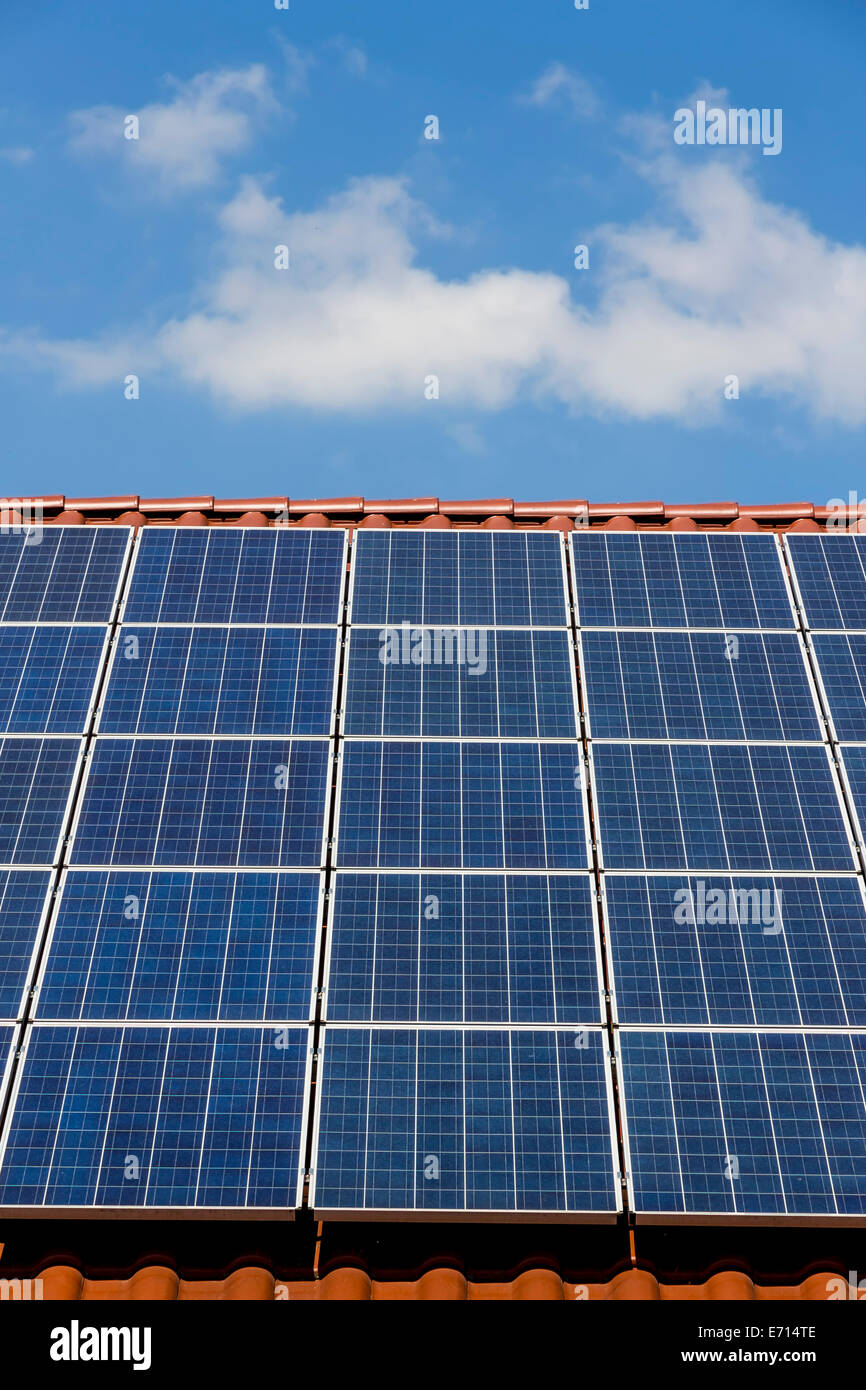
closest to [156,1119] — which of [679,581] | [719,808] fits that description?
[719,808]

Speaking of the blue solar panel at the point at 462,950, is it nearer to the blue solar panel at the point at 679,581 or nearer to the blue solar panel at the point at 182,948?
the blue solar panel at the point at 182,948

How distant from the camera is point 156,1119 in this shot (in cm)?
1202

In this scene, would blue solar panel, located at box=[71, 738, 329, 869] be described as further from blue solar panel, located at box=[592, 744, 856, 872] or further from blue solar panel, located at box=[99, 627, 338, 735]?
blue solar panel, located at box=[592, 744, 856, 872]

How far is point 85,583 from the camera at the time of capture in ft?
55.8

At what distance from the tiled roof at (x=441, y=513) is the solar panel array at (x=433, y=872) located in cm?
328

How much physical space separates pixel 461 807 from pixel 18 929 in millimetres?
5037

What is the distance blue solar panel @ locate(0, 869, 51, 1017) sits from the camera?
1293cm

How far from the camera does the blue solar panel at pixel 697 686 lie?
15320 millimetres

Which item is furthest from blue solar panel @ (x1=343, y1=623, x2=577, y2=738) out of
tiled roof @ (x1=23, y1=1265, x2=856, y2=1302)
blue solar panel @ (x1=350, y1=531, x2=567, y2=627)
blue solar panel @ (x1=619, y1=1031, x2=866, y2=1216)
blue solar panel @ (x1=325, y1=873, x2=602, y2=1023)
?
tiled roof @ (x1=23, y1=1265, x2=856, y2=1302)

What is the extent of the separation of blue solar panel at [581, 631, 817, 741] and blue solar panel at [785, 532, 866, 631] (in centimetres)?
75

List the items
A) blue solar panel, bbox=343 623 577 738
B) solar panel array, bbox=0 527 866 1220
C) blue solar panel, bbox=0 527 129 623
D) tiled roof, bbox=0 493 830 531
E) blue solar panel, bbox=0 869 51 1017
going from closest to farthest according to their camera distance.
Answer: solar panel array, bbox=0 527 866 1220 < blue solar panel, bbox=0 869 51 1017 < blue solar panel, bbox=343 623 577 738 < blue solar panel, bbox=0 527 129 623 < tiled roof, bbox=0 493 830 531

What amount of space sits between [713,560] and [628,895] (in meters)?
5.77

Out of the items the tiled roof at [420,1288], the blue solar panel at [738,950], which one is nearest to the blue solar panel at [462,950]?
the blue solar panel at [738,950]
